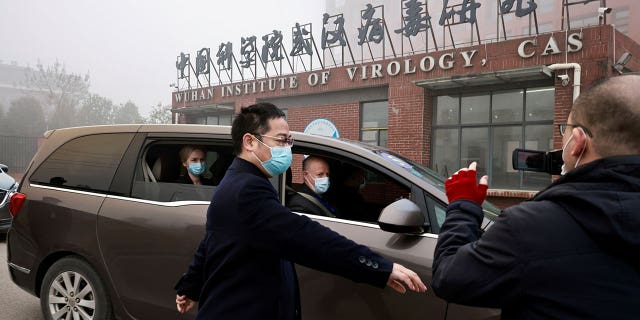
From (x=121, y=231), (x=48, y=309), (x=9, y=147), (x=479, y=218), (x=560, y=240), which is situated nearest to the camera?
(x=560, y=240)

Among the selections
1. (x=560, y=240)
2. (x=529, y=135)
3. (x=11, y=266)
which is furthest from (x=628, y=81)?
(x=529, y=135)

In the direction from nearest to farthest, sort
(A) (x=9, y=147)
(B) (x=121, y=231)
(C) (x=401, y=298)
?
(C) (x=401, y=298) < (B) (x=121, y=231) < (A) (x=9, y=147)

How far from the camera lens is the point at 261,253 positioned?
1731mm

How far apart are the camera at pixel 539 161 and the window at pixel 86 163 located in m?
2.61

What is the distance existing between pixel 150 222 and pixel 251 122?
1332 millimetres

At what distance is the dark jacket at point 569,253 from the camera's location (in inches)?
42.3

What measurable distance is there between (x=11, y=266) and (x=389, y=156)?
311 cm

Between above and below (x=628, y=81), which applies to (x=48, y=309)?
below

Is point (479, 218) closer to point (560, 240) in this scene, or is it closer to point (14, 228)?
point (560, 240)

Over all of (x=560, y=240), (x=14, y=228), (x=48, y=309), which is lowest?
(x=48, y=309)

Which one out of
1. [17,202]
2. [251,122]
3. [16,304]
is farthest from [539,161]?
[16,304]

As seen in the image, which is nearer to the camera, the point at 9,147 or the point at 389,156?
the point at 389,156

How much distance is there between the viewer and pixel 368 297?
2.28 m

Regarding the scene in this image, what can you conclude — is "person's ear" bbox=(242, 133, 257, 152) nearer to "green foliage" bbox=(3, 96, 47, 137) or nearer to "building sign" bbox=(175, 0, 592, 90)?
"building sign" bbox=(175, 0, 592, 90)
